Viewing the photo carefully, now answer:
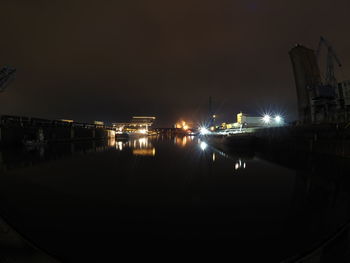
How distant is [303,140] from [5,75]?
5141 centimetres

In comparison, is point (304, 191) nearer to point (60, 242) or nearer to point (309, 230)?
point (309, 230)

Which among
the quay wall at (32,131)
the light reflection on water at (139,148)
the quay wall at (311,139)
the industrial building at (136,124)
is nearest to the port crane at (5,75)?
the quay wall at (32,131)

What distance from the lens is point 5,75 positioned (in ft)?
102

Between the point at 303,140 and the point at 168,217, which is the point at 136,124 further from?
the point at 168,217

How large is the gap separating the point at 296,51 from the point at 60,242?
2806 inches

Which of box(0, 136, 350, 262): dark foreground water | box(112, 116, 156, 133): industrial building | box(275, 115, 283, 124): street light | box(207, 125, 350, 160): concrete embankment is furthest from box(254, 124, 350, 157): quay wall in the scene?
box(112, 116, 156, 133): industrial building

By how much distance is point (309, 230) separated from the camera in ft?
12.0

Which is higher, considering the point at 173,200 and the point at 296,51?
the point at 296,51

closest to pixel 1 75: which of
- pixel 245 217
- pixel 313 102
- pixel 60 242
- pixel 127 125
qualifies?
pixel 60 242

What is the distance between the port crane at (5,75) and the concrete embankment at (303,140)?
43490 mm

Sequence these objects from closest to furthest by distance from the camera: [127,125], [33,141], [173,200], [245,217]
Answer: [245,217] < [173,200] < [33,141] < [127,125]

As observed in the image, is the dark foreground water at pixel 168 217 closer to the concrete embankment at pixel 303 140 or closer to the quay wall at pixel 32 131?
the concrete embankment at pixel 303 140

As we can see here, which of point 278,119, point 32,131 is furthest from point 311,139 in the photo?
point 32,131

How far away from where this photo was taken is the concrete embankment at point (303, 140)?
14574mm
